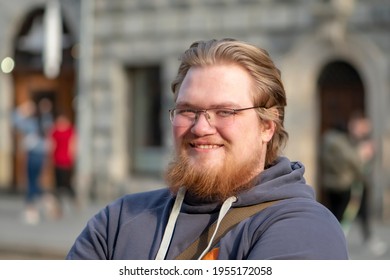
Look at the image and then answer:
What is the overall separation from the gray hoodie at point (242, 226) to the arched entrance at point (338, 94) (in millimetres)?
10350

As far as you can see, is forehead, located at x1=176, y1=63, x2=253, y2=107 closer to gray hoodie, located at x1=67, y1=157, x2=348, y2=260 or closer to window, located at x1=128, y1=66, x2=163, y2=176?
gray hoodie, located at x1=67, y1=157, x2=348, y2=260

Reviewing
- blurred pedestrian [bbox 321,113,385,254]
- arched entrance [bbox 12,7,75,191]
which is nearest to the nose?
blurred pedestrian [bbox 321,113,385,254]

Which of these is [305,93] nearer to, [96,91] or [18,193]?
[96,91]

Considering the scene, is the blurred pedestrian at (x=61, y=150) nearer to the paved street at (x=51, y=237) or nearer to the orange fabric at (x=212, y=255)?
the paved street at (x=51, y=237)

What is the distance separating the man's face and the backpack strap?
0.28 feet

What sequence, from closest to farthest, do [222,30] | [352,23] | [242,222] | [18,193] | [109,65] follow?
[242,222] < [352,23] < [222,30] < [109,65] < [18,193]

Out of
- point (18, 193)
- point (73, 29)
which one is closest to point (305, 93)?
point (73, 29)

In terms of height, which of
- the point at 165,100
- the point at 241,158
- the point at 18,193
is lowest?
the point at 18,193

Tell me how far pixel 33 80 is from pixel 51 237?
6.82 metres

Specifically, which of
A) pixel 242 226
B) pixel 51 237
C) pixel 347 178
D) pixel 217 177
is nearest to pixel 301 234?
pixel 242 226

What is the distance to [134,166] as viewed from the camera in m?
14.6

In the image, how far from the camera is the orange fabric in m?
1.87

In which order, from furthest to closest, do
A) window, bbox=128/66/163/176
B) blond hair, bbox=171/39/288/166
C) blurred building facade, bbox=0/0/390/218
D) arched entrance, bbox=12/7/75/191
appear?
arched entrance, bbox=12/7/75/191 < window, bbox=128/66/163/176 < blurred building facade, bbox=0/0/390/218 < blond hair, bbox=171/39/288/166
